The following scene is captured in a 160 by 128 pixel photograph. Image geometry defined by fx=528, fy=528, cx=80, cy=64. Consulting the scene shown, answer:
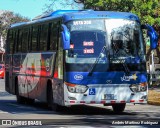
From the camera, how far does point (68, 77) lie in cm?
1644

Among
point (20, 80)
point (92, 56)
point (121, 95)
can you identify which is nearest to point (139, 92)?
point (121, 95)

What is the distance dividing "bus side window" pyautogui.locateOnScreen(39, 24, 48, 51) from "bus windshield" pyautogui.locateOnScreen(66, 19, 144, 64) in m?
2.54

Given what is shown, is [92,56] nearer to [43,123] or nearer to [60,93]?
[60,93]

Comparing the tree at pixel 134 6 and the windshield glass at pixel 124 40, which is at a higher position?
the tree at pixel 134 6

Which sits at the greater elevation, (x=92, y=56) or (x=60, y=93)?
(x=92, y=56)

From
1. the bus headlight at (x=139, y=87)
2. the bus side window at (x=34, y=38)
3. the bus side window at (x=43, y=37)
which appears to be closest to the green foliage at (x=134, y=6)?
the bus side window at (x=34, y=38)

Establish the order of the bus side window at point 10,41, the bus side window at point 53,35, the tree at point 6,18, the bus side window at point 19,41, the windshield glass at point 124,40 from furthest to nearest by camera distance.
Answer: the tree at point 6,18
the bus side window at point 10,41
the bus side window at point 19,41
the bus side window at point 53,35
the windshield glass at point 124,40

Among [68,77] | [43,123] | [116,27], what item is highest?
[116,27]

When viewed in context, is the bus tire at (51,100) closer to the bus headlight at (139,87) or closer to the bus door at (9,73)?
A: the bus headlight at (139,87)

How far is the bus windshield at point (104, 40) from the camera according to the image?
1652 cm

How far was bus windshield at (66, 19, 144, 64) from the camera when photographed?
1652 centimetres

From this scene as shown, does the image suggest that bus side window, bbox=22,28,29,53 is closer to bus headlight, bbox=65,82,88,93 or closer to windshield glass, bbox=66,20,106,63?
windshield glass, bbox=66,20,106,63

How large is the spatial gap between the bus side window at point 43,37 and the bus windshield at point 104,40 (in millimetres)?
2543

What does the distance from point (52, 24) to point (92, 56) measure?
8.66ft
